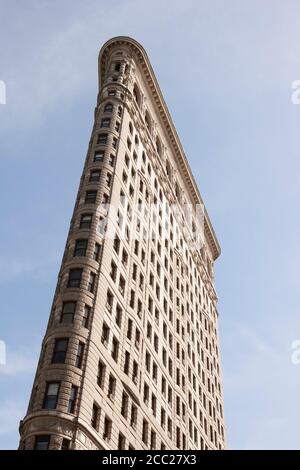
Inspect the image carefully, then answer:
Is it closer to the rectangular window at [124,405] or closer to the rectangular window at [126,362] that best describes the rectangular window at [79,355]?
the rectangular window at [124,405]

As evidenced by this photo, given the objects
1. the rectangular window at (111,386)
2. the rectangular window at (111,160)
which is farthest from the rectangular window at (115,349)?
the rectangular window at (111,160)

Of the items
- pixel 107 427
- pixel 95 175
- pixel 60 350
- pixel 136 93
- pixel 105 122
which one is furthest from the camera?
pixel 136 93

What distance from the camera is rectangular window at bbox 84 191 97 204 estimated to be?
53281 millimetres

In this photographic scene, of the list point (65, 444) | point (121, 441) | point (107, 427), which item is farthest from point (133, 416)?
→ point (65, 444)

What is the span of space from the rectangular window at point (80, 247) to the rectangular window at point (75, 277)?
83.1 inches

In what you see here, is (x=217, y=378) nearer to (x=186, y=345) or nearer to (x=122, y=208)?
(x=186, y=345)

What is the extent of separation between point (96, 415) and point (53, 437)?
5.52 meters

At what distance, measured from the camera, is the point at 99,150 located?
59.9 m

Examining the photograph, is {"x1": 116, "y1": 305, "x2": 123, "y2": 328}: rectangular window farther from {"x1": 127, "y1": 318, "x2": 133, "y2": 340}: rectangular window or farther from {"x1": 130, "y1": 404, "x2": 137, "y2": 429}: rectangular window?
{"x1": 130, "y1": 404, "x2": 137, "y2": 429}: rectangular window

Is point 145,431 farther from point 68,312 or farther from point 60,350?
point 68,312

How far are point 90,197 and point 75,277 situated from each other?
11594 mm

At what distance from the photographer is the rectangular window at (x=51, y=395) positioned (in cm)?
3619

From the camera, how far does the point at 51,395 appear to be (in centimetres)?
3684
